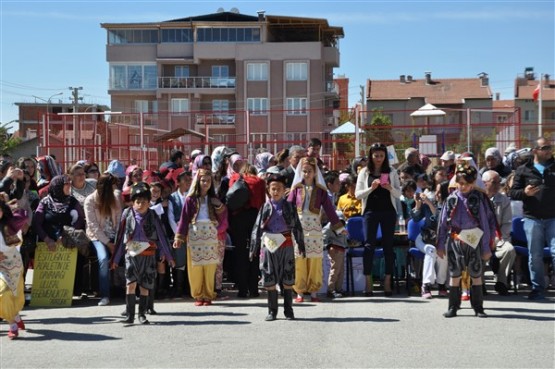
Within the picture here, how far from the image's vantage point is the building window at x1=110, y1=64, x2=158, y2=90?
232 feet

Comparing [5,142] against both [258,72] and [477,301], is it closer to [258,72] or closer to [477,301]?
[258,72]

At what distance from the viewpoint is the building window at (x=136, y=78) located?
7081 centimetres

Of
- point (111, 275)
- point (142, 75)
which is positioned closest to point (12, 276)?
point (111, 275)

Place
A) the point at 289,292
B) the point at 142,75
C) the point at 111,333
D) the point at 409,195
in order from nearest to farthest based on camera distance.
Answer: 1. the point at 111,333
2. the point at 289,292
3. the point at 409,195
4. the point at 142,75

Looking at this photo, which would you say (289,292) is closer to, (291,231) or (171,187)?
(291,231)

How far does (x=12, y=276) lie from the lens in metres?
10.4

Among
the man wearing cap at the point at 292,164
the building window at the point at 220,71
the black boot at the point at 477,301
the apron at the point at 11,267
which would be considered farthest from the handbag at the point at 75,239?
the building window at the point at 220,71

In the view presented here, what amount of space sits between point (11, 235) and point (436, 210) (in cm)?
615

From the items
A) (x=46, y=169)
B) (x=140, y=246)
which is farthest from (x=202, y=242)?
(x=46, y=169)

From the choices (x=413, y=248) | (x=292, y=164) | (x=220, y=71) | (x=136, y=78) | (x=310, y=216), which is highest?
(x=220, y=71)

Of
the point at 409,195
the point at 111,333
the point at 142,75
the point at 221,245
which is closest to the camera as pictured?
the point at 111,333

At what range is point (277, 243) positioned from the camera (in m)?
11.2

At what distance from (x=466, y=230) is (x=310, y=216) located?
2230 mm

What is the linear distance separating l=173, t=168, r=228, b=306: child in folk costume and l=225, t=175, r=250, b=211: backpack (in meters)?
0.53
